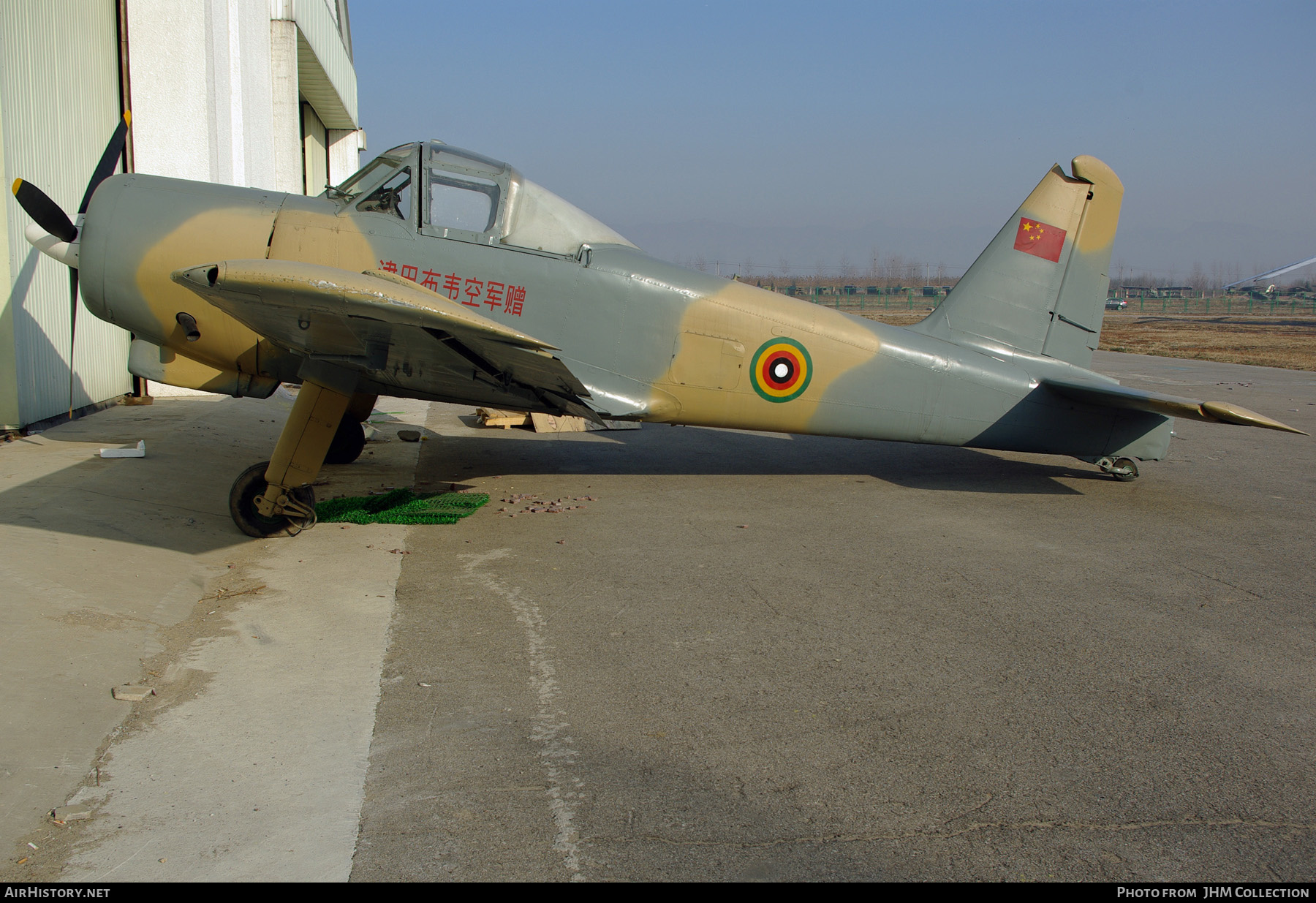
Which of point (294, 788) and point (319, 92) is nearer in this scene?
point (294, 788)

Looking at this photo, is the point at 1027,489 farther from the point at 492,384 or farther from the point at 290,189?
the point at 290,189

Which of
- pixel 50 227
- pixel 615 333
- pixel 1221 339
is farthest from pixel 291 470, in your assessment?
pixel 1221 339

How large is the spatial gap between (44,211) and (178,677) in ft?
13.4

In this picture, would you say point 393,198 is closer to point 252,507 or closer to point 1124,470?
point 252,507

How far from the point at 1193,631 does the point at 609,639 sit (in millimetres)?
3095

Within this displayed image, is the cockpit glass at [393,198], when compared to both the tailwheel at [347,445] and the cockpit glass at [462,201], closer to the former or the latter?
the cockpit glass at [462,201]

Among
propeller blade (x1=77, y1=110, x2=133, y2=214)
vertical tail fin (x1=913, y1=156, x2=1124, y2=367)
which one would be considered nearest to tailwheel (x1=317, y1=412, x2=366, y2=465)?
propeller blade (x1=77, y1=110, x2=133, y2=214)

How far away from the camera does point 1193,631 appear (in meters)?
4.62

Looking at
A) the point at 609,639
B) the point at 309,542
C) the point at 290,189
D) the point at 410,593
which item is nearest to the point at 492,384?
the point at 309,542

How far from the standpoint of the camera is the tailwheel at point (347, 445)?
819 cm

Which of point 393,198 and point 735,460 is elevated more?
point 393,198

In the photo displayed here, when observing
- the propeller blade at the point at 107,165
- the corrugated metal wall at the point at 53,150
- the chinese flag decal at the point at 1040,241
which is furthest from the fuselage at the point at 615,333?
the corrugated metal wall at the point at 53,150

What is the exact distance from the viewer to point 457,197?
648 cm

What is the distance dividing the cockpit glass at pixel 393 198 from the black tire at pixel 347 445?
7.88 feet
